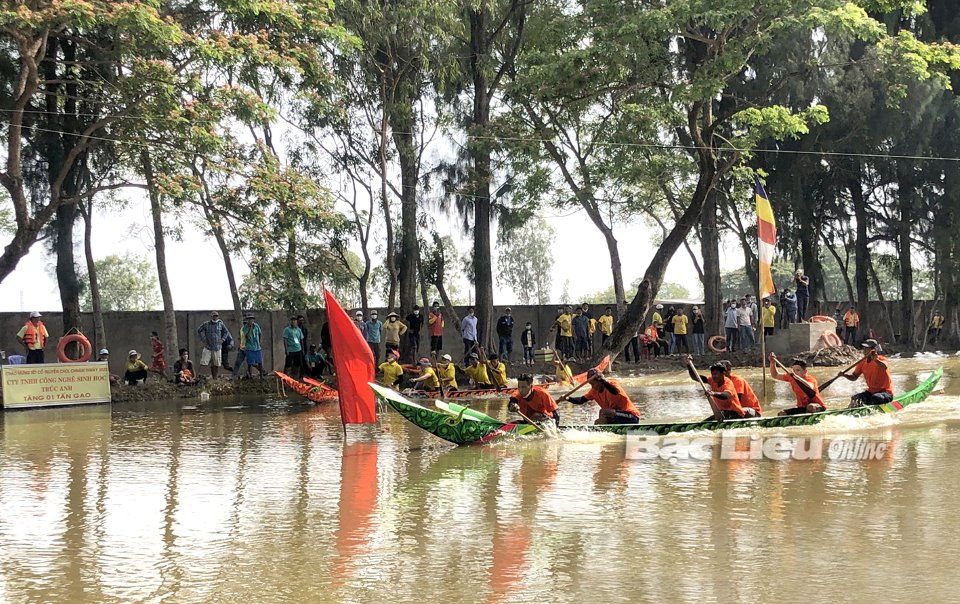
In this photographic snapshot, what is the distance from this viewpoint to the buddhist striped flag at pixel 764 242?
65.7 feet

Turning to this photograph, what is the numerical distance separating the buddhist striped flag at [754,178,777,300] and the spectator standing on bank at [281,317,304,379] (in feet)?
36.6

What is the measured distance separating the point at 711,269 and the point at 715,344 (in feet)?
9.33

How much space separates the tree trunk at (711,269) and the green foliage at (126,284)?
41438mm

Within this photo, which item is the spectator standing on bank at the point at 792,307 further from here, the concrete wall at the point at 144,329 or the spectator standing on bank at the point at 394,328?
the concrete wall at the point at 144,329

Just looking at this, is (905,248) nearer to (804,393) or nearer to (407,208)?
(407,208)

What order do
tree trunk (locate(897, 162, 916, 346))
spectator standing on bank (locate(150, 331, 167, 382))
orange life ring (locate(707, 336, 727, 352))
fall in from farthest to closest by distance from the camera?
tree trunk (locate(897, 162, 916, 346))
orange life ring (locate(707, 336, 727, 352))
spectator standing on bank (locate(150, 331, 167, 382))

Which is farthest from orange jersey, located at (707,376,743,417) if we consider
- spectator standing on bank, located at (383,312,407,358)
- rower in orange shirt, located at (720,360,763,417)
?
spectator standing on bank, located at (383,312,407,358)

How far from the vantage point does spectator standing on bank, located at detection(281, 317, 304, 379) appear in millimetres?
24641

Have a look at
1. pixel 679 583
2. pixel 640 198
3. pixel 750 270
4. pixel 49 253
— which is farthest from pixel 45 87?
pixel 750 270

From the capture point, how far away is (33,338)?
22.8 meters

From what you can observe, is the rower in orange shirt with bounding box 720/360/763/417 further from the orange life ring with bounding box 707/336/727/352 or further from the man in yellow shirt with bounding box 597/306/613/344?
the man in yellow shirt with bounding box 597/306/613/344

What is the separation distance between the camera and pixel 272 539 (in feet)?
29.2

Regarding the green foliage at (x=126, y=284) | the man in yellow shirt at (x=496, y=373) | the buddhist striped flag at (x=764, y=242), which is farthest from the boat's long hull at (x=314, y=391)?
the green foliage at (x=126, y=284)

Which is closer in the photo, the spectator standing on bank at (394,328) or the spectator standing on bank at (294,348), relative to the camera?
the spectator standing on bank at (294,348)
